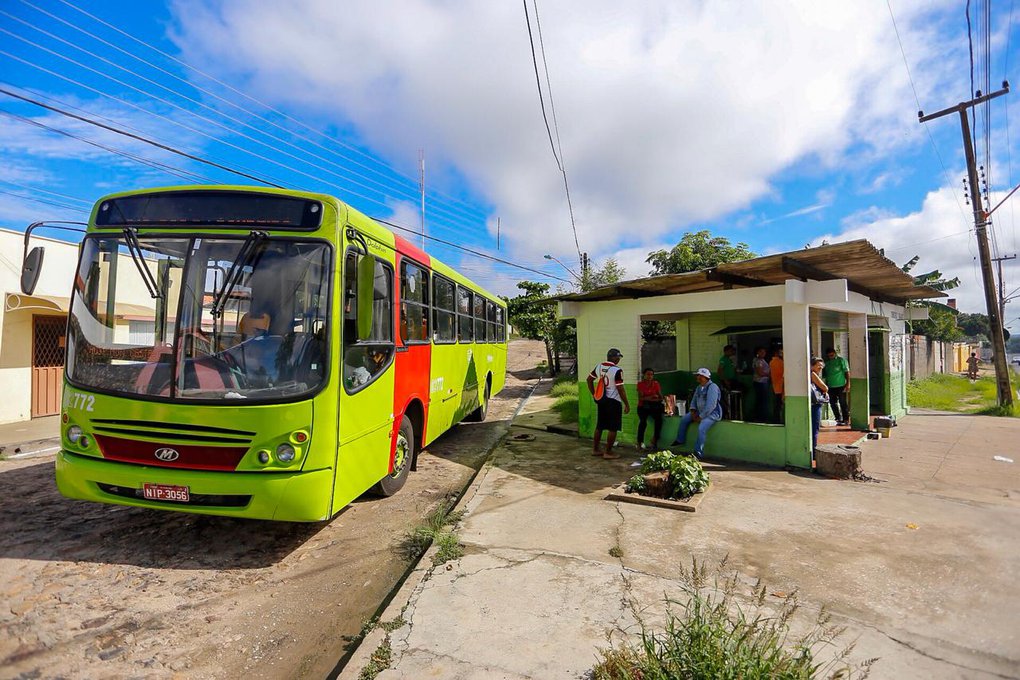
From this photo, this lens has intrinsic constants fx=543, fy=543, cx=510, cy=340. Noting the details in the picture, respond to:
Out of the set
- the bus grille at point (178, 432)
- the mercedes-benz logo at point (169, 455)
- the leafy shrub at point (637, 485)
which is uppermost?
the bus grille at point (178, 432)

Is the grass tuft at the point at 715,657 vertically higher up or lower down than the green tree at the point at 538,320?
lower down

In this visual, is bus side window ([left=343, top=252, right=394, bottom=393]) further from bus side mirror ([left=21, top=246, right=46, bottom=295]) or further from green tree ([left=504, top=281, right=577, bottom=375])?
green tree ([left=504, top=281, right=577, bottom=375])

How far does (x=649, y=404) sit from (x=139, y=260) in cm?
695

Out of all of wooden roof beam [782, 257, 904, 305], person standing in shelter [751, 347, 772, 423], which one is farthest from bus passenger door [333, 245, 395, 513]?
person standing in shelter [751, 347, 772, 423]

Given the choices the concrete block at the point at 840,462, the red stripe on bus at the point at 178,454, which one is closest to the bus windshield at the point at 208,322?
the red stripe on bus at the point at 178,454

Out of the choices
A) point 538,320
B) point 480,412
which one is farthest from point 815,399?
point 538,320

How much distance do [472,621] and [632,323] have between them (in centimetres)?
649

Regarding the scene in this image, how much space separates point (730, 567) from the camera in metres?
4.31

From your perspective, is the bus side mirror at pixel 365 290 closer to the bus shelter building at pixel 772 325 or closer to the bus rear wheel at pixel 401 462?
the bus rear wheel at pixel 401 462

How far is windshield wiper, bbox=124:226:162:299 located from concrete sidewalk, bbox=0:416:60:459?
6.13 m

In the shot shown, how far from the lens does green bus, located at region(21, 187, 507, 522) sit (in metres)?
4.13

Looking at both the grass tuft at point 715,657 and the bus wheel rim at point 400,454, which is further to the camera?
the bus wheel rim at point 400,454

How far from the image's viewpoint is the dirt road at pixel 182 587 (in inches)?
126

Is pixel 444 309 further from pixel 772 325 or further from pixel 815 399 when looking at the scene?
pixel 772 325
